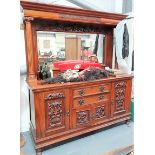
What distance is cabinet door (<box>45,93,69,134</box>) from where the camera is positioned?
214cm

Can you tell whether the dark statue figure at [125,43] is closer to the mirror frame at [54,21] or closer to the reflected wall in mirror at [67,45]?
the mirror frame at [54,21]

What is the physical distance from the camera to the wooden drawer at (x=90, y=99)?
232 centimetres

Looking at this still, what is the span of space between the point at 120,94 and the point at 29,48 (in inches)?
61.9

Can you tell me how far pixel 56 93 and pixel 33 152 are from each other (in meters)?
0.84

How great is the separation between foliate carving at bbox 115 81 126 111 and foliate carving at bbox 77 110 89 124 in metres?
0.61

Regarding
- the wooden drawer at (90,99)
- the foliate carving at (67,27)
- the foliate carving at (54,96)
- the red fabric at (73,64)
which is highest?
the foliate carving at (67,27)

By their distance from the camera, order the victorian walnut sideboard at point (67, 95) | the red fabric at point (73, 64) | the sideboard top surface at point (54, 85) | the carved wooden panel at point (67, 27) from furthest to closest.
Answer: the red fabric at point (73, 64), the carved wooden panel at point (67, 27), the victorian walnut sideboard at point (67, 95), the sideboard top surface at point (54, 85)

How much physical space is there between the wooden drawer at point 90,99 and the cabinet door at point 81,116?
6 cm

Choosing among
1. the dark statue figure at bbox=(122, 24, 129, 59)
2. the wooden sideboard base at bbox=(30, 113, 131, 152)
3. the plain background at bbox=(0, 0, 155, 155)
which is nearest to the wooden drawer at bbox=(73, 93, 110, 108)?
the wooden sideboard base at bbox=(30, 113, 131, 152)
